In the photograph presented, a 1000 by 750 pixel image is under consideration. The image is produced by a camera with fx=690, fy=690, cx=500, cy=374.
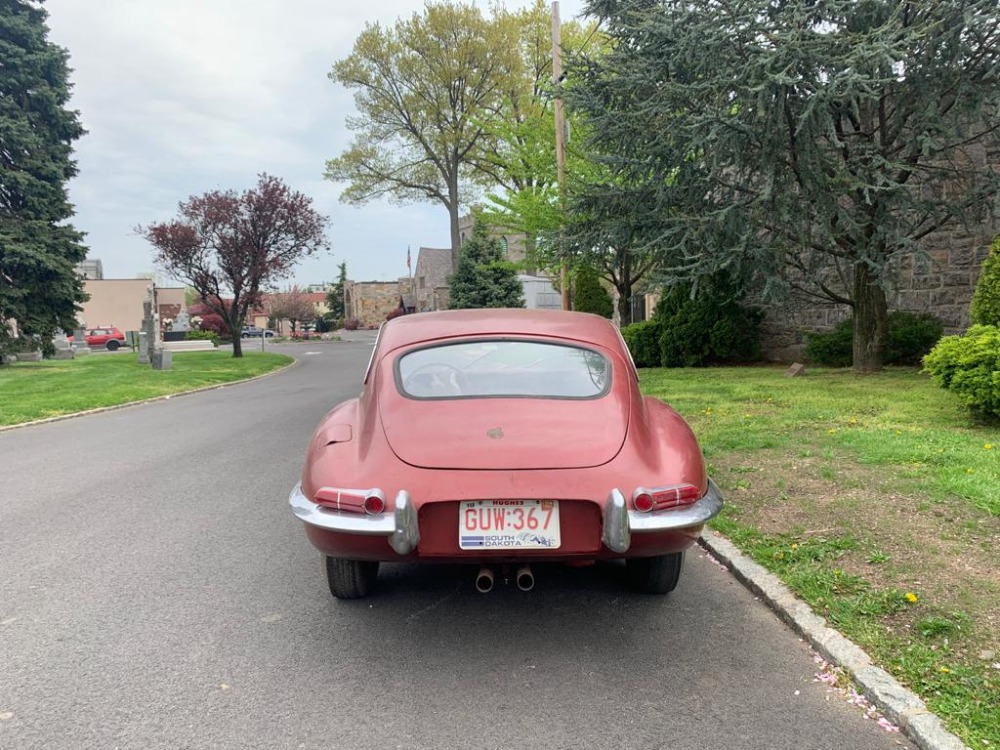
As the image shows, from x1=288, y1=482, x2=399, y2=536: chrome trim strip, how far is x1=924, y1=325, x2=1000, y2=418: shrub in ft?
19.3

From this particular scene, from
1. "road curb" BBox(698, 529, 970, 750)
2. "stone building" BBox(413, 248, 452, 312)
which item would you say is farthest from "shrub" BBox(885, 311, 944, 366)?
"stone building" BBox(413, 248, 452, 312)

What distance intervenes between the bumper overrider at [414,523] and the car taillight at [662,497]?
0.03 meters

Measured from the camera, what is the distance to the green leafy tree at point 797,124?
8.68 m

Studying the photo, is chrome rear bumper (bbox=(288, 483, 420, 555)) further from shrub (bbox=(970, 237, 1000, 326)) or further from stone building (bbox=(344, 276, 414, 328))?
stone building (bbox=(344, 276, 414, 328))

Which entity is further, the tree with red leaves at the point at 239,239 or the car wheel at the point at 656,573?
the tree with red leaves at the point at 239,239

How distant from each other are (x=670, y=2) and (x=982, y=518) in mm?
8725

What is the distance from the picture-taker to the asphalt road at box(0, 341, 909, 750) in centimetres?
252

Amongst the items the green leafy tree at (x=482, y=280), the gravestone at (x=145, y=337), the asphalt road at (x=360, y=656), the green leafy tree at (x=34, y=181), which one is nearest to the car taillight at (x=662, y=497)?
the asphalt road at (x=360, y=656)

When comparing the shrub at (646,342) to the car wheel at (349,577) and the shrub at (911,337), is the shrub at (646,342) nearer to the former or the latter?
the shrub at (911,337)

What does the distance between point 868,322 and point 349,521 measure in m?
10.8

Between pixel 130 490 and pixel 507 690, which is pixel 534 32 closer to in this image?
pixel 130 490

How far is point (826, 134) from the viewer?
9.34 m

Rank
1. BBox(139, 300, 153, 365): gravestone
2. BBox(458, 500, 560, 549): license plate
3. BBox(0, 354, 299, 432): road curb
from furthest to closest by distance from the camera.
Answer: BBox(139, 300, 153, 365): gravestone → BBox(0, 354, 299, 432): road curb → BBox(458, 500, 560, 549): license plate

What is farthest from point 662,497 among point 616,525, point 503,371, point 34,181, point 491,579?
point 34,181
